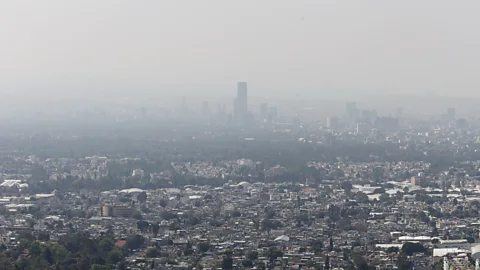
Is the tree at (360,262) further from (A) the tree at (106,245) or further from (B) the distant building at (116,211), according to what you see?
(B) the distant building at (116,211)

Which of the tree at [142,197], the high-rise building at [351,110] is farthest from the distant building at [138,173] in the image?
the high-rise building at [351,110]

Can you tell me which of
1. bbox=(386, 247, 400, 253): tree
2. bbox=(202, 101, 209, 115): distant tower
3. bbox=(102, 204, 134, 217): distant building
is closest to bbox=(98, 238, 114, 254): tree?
bbox=(386, 247, 400, 253): tree

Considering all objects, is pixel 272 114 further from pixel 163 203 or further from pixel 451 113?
pixel 163 203

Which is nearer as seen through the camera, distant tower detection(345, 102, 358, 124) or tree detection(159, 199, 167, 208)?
tree detection(159, 199, 167, 208)

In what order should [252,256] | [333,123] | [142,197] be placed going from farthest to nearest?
[333,123]
[142,197]
[252,256]

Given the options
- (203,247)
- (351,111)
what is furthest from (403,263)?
(351,111)

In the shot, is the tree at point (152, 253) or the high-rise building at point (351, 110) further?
the high-rise building at point (351, 110)

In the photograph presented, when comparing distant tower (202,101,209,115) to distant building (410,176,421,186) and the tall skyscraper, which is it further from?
distant building (410,176,421,186)

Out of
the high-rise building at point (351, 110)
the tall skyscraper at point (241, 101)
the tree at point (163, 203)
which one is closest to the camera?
the tree at point (163, 203)

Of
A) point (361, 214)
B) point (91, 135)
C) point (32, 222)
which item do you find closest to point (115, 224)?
point (32, 222)
